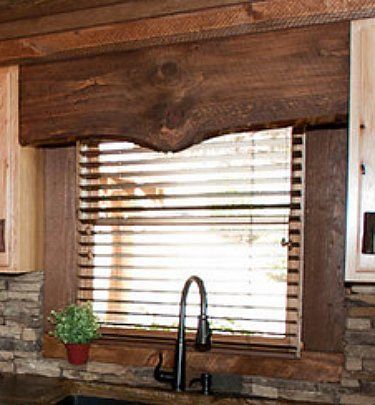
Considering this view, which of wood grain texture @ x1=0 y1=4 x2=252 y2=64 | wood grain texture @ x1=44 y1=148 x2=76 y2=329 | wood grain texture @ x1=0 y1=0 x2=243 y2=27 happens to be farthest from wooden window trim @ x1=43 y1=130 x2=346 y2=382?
wood grain texture @ x1=0 y1=0 x2=243 y2=27

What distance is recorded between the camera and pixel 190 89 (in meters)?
1.98

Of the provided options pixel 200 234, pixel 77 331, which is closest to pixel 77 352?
pixel 77 331

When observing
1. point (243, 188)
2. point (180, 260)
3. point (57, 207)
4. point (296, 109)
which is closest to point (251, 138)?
point (243, 188)

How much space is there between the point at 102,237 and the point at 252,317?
0.79 m

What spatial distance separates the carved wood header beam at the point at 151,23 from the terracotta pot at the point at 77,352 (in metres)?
1.26

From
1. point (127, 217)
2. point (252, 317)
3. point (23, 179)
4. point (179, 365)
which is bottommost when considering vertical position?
point (179, 365)

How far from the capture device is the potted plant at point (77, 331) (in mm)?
2295

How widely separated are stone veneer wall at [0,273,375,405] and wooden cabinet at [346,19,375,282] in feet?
1.14

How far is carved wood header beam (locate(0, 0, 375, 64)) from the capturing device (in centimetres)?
185

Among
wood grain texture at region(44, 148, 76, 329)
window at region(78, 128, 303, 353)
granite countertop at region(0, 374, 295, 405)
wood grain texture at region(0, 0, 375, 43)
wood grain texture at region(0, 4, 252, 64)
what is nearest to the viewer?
wood grain texture at region(0, 0, 375, 43)

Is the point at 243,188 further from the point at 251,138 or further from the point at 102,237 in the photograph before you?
the point at 102,237

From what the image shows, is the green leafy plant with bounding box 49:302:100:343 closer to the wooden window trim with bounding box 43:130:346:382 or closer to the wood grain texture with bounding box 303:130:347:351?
the wooden window trim with bounding box 43:130:346:382

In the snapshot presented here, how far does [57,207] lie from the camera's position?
2502 mm

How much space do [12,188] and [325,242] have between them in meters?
1.35
